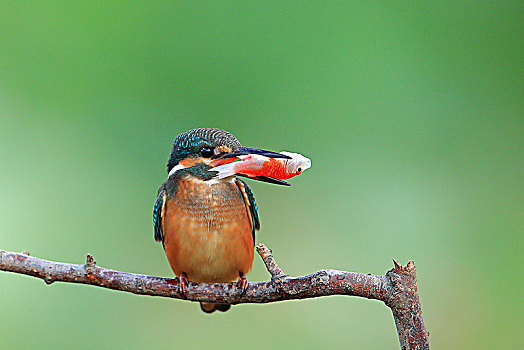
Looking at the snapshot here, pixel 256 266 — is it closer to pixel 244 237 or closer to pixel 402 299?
pixel 244 237

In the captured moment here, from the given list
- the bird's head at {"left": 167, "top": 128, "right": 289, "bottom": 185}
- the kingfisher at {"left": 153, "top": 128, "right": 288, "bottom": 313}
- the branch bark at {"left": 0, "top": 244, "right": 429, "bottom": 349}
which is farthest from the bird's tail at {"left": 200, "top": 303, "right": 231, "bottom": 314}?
the bird's head at {"left": 167, "top": 128, "right": 289, "bottom": 185}

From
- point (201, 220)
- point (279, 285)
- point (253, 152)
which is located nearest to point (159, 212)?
point (201, 220)

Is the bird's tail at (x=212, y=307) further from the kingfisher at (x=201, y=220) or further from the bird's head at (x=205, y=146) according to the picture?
the bird's head at (x=205, y=146)

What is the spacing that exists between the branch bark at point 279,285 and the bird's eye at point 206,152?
1.10 feet

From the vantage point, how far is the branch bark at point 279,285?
1021 millimetres

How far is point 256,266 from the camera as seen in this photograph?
240cm

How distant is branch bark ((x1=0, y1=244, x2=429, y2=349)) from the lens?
1.02m

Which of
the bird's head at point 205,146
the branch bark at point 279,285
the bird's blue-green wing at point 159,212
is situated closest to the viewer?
the branch bark at point 279,285

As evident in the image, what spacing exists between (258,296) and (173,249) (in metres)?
0.40

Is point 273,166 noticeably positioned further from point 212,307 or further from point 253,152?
point 212,307

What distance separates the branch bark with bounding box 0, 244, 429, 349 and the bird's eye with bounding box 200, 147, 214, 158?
0.34 meters

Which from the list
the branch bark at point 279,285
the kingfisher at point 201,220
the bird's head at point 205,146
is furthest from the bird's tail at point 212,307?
the bird's head at point 205,146

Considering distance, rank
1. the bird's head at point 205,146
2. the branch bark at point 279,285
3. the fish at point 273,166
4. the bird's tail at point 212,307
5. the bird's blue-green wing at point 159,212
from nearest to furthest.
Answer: the branch bark at point 279,285
the fish at point 273,166
the bird's head at point 205,146
the bird's blue-green wing at point 159,212
the bird's tail at point 212,307

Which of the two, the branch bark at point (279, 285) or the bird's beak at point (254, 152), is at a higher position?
the bird's beak at point (254, 152)
